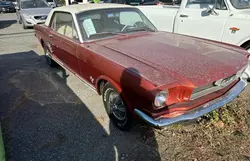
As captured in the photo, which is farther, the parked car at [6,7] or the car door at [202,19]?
the parked car at [6,7]

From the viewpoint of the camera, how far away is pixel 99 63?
284 centimetres

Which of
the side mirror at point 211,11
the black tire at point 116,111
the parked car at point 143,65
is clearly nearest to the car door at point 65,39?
the parked car at point 143,65

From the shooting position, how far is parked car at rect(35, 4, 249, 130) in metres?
2.21

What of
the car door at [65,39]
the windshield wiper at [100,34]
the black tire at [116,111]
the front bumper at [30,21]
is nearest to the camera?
the black tire at [116,111]

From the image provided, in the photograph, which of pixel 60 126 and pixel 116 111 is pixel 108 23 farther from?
pixel 60 126

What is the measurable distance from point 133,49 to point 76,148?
5.01 ft

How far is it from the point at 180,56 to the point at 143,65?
60 centimetres

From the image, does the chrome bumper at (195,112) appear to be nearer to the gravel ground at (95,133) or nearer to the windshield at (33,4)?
the gravel ground at (95,133)

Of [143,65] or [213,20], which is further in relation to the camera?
[213,20]

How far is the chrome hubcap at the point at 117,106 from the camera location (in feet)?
9.27

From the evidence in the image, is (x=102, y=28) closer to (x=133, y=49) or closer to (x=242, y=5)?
(x=133, y=49)

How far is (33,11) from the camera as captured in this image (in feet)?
34.2

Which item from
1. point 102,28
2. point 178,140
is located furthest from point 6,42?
point 178,140

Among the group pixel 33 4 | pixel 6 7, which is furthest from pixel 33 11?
pixel 6 7
